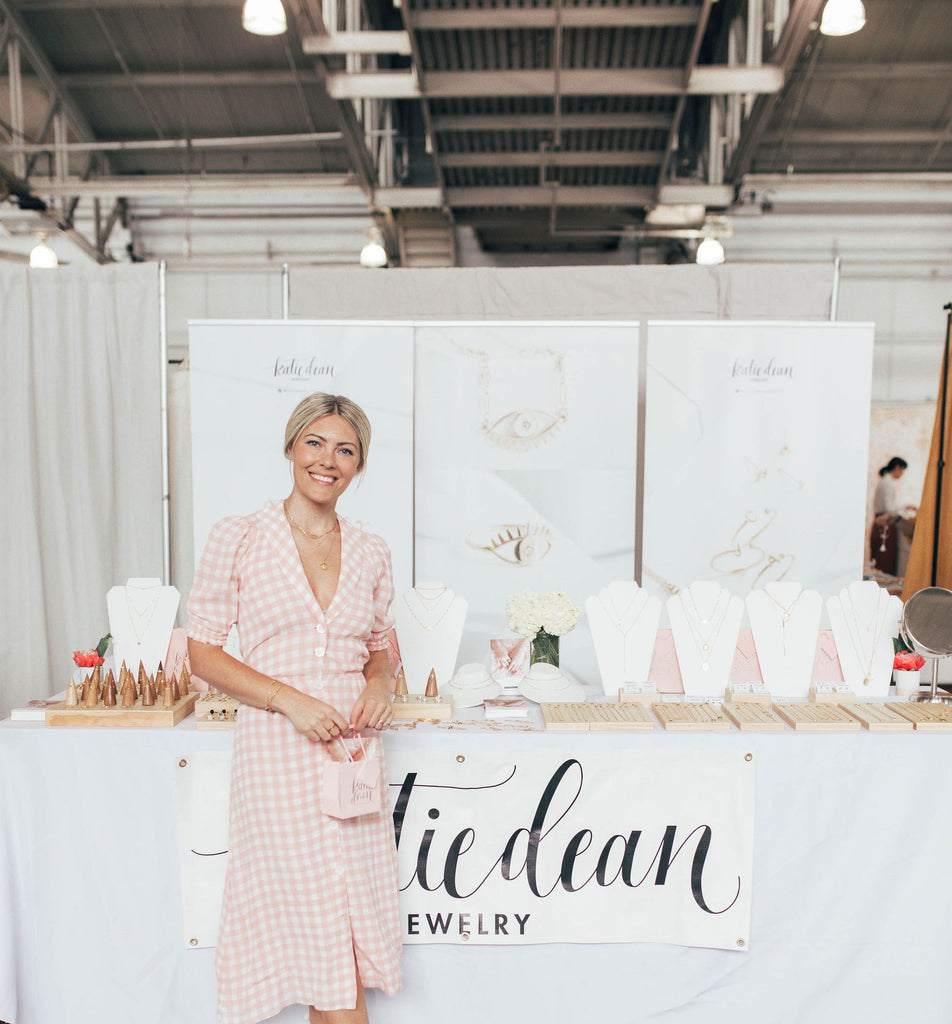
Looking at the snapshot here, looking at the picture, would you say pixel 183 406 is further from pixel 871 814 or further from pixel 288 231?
pixel 288 231

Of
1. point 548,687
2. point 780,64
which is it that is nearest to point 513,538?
point 548,687

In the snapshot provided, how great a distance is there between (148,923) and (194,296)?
22.3 ft

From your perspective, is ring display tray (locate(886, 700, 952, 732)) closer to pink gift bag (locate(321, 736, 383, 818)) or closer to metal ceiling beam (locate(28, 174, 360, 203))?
pink gift bag (locate(321, 736, 383, 818))

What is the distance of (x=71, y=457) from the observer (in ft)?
11.9

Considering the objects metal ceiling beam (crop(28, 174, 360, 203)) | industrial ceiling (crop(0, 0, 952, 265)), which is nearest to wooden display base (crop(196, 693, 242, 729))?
industrial ceiling (crop(0, 0, 952, 265))

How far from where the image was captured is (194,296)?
7527 millimetres

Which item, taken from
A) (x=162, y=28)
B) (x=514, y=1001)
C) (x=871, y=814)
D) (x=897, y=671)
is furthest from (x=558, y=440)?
(x=162, y=28)

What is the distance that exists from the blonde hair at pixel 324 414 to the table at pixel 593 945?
29.2 inches

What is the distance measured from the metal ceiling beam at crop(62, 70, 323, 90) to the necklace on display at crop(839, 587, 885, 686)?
594cm

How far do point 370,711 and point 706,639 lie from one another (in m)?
1.04

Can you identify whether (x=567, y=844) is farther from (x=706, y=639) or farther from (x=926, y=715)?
(x=926, y=715)

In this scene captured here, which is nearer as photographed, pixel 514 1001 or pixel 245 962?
pixel 245 962

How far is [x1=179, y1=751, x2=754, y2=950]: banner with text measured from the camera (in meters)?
1.81

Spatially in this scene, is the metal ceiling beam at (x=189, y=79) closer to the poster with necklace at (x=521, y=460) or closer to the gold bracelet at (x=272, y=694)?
the poster with necklace at (x=521, y=460)
